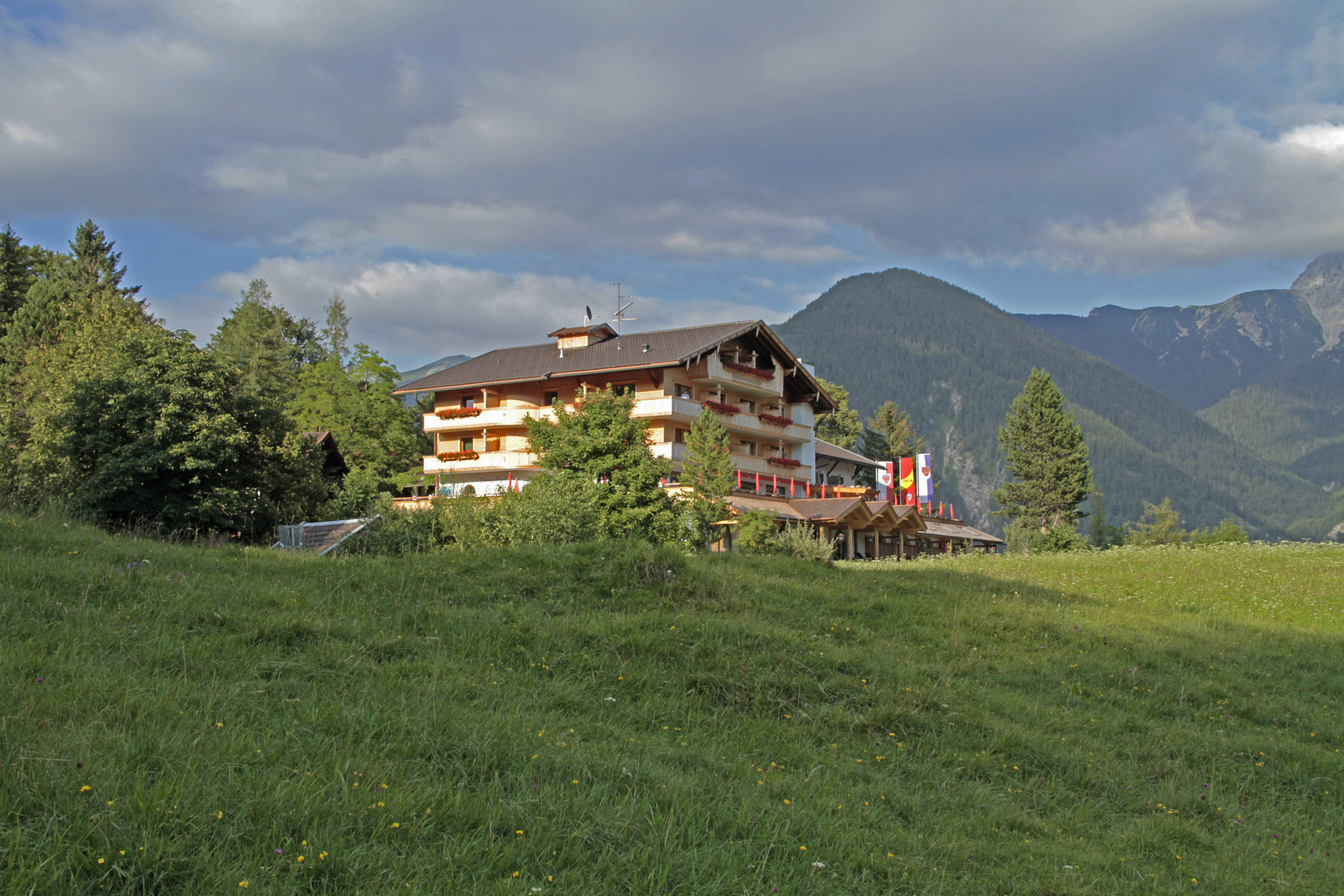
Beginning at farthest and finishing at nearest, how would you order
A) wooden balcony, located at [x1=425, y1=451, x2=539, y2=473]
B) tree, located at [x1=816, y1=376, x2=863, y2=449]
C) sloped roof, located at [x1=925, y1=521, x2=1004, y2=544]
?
tree, located at [x1=816, y1=376, x2=863, y2=449] → sloped roof, located at [x1=925, y1=521, x2=1004, y2=544] → wooden balcony, located at [x1=425, y1=451, x2=539, y2=473]

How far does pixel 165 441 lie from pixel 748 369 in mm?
33498

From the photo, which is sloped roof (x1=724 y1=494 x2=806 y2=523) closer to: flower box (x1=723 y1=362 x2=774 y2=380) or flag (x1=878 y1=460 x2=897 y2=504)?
Answer: flower box (x1=723 y1=362 x2=774 y2=380)

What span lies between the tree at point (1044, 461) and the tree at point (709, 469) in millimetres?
34127

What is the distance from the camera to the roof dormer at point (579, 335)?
5441 cm

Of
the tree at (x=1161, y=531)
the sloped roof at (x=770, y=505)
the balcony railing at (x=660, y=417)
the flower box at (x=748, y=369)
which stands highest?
the flower box at (x=748, y=369)

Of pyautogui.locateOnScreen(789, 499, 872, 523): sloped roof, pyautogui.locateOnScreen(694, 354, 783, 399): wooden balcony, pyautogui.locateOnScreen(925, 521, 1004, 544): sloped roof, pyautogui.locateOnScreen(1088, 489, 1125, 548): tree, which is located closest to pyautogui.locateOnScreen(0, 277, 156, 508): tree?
pyautogui.locateOnScreen(694, 354, 783, 399): wooden balcony

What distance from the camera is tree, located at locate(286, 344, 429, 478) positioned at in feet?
189

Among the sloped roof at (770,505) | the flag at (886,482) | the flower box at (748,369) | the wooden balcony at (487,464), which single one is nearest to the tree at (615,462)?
the sloped roof at (770,505)

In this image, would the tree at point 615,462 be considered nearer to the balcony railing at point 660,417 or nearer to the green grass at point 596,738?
the green grass at point 596,738

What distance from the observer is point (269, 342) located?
69.6 meters

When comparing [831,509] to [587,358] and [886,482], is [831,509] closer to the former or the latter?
[587,358]

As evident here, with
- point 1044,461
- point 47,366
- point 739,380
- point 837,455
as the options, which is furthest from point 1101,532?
point 47,366

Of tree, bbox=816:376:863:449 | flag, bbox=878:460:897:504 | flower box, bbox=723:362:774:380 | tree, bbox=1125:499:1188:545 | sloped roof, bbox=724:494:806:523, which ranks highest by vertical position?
flower box, bbox=723:362:774:380

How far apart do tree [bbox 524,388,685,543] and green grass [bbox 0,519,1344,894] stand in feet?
42.7
